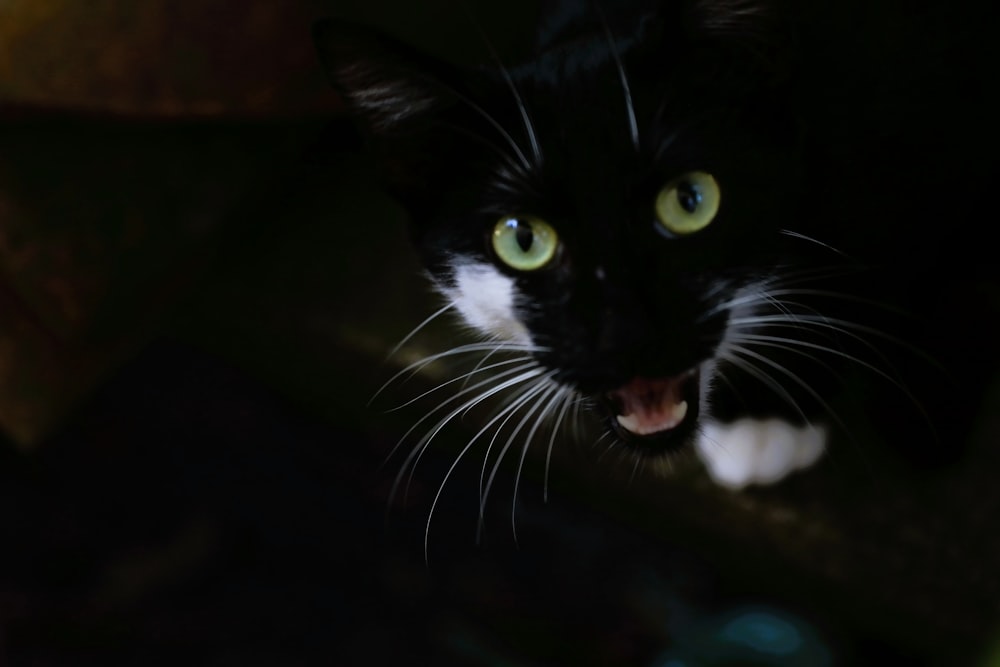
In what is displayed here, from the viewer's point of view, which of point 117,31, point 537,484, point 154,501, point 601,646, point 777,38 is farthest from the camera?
point 154,501

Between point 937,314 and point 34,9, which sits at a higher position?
point 937,314

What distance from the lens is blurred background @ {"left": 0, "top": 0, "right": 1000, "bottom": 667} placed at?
2.28 feet

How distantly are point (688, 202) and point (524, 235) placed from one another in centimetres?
10

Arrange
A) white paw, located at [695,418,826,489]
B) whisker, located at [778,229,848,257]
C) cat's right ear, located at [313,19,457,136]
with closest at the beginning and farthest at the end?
1. cat's right ear, located at [313,19,457,136]
2. whisker, located at [778,229,848,257]
3. white paw, located at [695,418,826,489]

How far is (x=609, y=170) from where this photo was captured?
0.53 m

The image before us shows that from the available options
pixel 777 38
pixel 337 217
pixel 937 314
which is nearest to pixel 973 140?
pixel 937 314

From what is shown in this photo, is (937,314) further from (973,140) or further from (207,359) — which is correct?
(207,359)

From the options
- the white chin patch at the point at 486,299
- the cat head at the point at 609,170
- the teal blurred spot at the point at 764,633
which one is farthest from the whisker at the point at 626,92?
the teal blurred spot at the point at 764,633

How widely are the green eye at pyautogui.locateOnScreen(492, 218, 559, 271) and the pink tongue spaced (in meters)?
0.10

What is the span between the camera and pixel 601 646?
3.02ft

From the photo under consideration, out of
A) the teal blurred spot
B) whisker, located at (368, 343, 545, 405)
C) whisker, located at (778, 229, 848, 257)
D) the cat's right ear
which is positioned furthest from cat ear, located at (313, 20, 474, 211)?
the teal blurred spot

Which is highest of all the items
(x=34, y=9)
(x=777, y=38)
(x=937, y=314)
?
(x=937, y=314)

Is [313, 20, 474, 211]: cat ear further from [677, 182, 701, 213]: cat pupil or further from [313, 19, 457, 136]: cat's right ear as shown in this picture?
[677, 182, 701, 213]: cat pupil

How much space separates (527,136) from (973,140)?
376mm
